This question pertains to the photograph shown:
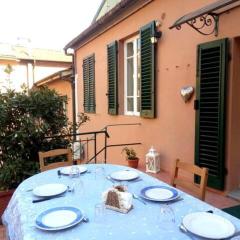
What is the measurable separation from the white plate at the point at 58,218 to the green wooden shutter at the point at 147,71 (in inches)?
123

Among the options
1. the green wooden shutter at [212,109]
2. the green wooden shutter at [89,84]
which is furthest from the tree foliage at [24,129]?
the green wooden shutter at [89,84]

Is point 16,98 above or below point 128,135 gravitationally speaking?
above

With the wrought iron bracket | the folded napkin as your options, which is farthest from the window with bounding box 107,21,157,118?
the folded napkin

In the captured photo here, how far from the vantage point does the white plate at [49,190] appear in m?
1.88

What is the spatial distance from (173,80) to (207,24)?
0.94 m

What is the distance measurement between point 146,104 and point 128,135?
39.0 inches

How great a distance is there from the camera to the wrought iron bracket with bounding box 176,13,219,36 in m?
3.30

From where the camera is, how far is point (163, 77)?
434 centimetres

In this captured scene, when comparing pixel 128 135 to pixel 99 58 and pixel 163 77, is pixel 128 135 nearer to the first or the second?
pixel 163 77

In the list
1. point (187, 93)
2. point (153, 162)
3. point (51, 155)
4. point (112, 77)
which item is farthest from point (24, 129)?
point (112, 77)

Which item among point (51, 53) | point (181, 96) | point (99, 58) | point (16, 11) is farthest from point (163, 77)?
point (16, 11)

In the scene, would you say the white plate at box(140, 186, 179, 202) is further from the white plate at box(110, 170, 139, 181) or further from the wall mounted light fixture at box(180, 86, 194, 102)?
the wall mounted light fixture at box(180, 86, 194, 102)

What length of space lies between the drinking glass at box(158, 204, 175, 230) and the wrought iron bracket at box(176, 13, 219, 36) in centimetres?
240

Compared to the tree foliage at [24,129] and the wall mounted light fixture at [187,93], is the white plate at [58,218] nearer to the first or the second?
the tree foliage at [24,129]
